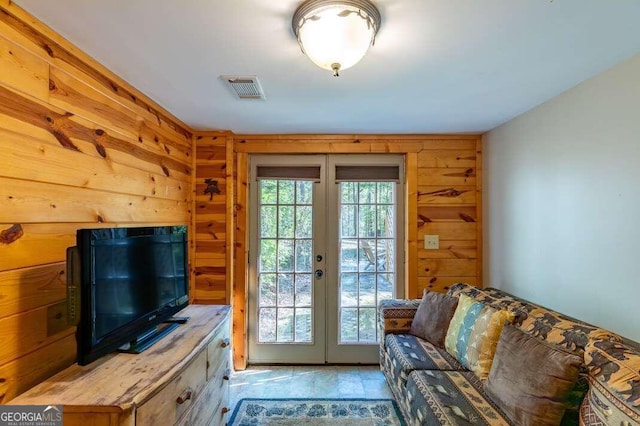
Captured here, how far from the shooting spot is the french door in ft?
10.9

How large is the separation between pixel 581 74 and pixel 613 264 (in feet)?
3.64

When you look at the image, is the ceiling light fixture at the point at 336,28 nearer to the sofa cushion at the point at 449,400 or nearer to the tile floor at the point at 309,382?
the sofa cushion at the point at 449,400

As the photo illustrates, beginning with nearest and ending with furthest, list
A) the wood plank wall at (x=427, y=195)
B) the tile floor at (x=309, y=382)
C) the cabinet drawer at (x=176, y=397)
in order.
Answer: the cabinet drawer at (x=176, y=397), the tile floor at (x=309, y=382), the wood plank wall at (x=427, y=195)

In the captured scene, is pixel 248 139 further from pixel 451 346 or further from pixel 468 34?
pixel 451 346

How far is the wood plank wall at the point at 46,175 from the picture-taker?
132 cm

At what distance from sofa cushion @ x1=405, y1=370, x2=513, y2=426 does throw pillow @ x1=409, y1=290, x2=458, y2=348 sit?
469mm

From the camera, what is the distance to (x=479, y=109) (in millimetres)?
2543

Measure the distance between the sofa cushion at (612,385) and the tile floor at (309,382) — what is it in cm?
169

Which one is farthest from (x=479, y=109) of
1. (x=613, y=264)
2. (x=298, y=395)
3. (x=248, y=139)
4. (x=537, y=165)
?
(x=298, y=395)

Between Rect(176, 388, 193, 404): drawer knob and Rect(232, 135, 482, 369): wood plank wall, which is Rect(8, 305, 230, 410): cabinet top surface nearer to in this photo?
Rect(176, 388, 193, 404): drawer knob

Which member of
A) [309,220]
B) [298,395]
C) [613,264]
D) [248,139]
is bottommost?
[298,395]

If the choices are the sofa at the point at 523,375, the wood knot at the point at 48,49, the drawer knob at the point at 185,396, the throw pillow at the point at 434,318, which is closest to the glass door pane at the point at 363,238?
the throw pillow at the point at 434,318

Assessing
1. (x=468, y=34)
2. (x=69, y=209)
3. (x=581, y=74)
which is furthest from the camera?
(x=581, y=74)

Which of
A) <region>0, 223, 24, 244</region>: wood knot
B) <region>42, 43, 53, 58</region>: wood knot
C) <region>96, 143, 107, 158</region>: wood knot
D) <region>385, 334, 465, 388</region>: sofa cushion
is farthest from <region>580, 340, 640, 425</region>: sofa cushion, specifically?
<region>42, 43, 53, 58</region>: wood knot
